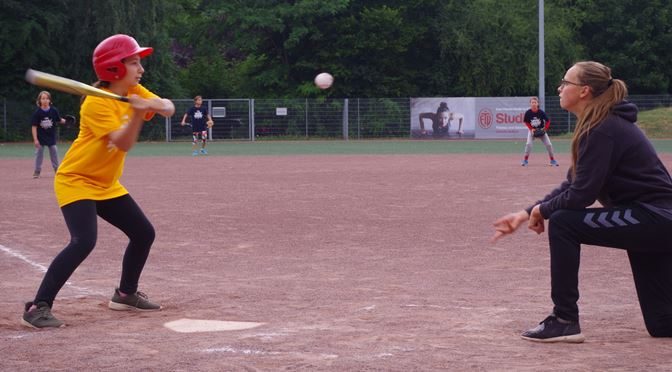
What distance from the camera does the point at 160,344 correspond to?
6180mm

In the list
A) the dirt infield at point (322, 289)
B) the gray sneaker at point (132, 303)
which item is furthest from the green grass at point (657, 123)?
the gray sneaker at point (132, 303)

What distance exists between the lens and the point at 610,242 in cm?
603

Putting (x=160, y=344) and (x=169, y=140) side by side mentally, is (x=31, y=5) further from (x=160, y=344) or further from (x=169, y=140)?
(x=160, y=344)

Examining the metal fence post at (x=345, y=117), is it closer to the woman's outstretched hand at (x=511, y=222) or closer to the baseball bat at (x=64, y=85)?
the baseball bat at (x=64, y=85)

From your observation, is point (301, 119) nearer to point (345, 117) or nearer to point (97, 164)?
point (345, 117)

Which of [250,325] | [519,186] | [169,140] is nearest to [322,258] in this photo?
[250,325]

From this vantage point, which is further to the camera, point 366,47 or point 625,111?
point 366,47

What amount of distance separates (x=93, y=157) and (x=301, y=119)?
4338 cm

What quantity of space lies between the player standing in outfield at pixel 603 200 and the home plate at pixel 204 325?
6.48 feet

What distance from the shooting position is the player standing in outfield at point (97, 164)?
22.1ft

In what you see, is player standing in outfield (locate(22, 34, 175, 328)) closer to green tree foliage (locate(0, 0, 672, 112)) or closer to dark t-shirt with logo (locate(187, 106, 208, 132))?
dark t-shirt with logo (locate(187, 106, 208, 132))

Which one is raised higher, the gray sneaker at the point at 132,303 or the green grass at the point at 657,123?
the green grass at the point at 657,123

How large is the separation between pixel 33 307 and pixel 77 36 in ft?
142

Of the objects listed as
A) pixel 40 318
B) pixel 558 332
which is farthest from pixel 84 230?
pixel 558 332
